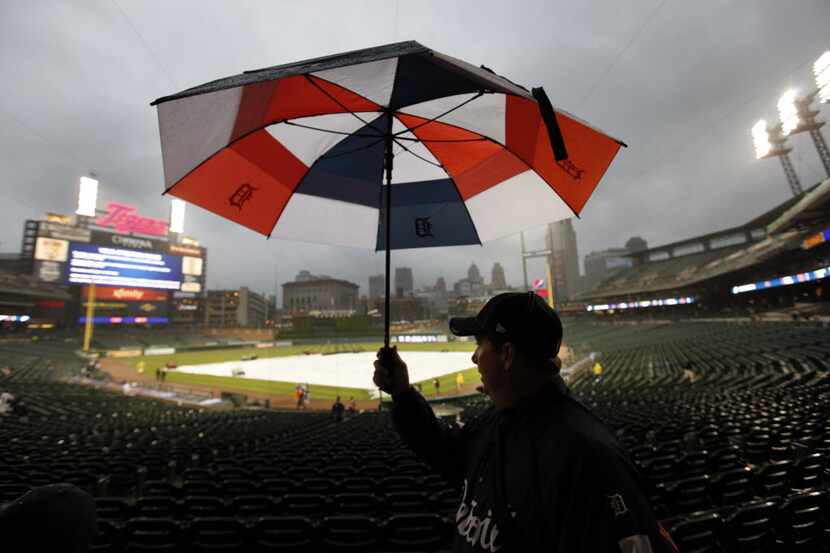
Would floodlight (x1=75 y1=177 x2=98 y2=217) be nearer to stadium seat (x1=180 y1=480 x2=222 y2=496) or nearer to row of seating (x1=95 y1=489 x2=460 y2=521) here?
stadium seat (x1=180 y1=480 x2=222 y2=496)

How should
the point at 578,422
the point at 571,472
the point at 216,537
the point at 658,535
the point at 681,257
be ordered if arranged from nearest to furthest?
the point at 658,535
the point at 571,472
the point at 578,422
the point at 216,537
the point at 681,257

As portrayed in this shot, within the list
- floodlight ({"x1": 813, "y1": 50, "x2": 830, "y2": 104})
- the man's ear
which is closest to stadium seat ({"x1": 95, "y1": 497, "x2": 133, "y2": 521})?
the man's ear

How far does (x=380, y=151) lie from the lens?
385cm

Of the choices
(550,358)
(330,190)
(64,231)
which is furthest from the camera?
(64,231)

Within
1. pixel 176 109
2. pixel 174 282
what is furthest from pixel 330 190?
pixel 174 282

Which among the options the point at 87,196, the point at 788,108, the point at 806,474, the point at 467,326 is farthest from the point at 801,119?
the point at 87,196

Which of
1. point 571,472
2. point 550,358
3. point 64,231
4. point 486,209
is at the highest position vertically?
point 64,231

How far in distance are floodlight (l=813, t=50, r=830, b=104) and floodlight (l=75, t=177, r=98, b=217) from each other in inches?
3317

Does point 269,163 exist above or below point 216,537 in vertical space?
above

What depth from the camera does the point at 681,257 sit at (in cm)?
Answer: 7369

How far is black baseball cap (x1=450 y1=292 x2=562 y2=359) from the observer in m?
1.46

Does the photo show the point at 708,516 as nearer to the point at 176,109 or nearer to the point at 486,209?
the point at 486,209

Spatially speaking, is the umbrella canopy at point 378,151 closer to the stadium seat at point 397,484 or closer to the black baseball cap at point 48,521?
the black baseball cap at point 48,521

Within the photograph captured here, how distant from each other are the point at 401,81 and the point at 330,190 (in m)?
1.75
